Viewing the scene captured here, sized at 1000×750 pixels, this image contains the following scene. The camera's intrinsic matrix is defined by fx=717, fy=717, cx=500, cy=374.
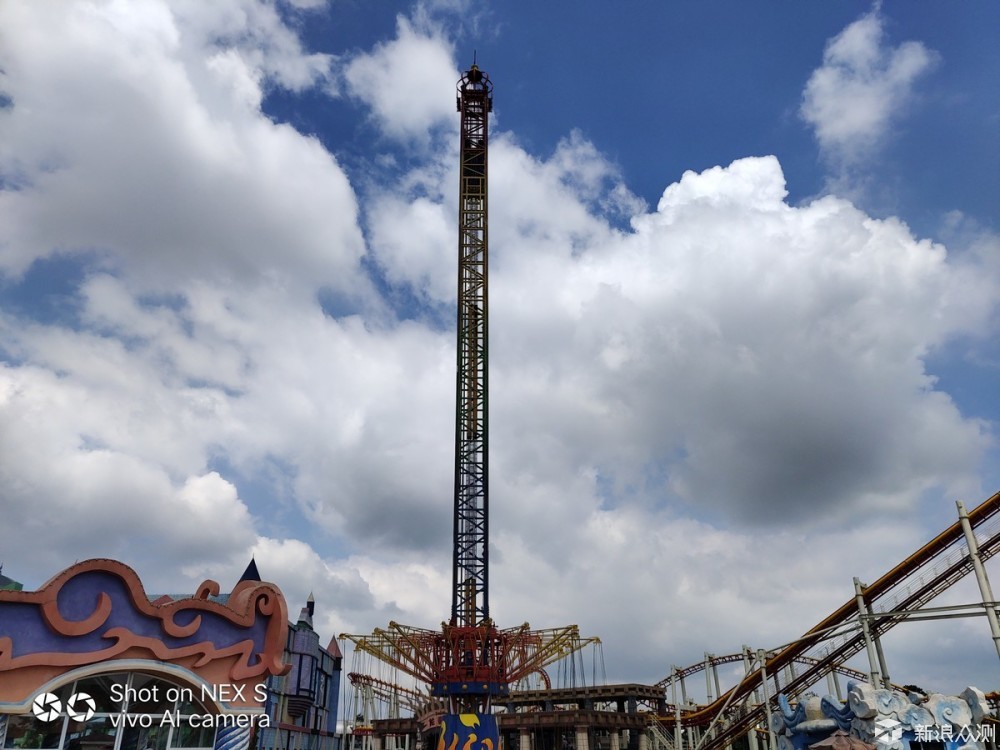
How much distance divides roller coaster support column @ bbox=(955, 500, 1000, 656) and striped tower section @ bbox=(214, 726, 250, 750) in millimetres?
37949

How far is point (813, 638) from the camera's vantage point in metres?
45.3

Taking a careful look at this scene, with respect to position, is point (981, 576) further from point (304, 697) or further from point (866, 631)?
point (304, 697)

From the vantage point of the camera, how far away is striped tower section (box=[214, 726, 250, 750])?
75.7ft

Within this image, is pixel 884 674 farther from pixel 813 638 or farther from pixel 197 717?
pixel 197 717

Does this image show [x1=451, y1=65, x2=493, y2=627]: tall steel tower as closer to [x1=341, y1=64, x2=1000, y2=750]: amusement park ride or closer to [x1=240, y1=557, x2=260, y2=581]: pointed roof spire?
[x1=341, y1=64, x2=1000, y2=750]: amusement park ride

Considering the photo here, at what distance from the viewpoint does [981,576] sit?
132 ft

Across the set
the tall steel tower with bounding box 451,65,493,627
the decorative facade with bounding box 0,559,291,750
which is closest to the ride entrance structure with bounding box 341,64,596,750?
the tall steel tower with bounding box 451,65,493,627

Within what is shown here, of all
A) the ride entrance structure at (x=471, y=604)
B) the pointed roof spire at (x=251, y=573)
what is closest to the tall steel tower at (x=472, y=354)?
the ride entrance structure at (x=471, y=604)

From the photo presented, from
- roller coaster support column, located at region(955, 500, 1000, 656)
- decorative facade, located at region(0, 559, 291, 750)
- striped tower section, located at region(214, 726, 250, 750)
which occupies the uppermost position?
roller coaster support column, located at region(955, 500, 1000, 656)

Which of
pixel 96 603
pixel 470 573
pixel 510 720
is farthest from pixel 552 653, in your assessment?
pixel 96 603

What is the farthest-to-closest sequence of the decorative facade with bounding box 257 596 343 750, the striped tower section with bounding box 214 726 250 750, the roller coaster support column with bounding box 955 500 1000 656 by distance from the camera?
the decorative facade with bounding box 257 596 343 750, the roller coaster support column with bounding box 955 500 1000 656, the striped tower section with bounding box 214 726 250 750

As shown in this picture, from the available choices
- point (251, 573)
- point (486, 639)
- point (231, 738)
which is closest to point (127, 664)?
point (231, 738)

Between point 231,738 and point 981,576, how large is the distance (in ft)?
130

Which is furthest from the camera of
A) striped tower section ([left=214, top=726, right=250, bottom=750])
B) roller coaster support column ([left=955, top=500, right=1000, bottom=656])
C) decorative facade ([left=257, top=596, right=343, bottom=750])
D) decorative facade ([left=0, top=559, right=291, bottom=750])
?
decorative facade ([left=257, top=596, right=343, bottom=750])
